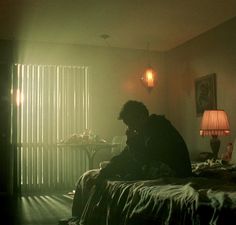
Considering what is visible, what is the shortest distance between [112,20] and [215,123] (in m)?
1.80

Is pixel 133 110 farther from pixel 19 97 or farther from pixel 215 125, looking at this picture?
pixel 19 97

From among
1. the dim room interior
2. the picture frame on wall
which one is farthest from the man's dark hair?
the picture frame on wall

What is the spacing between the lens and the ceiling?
14.2ft

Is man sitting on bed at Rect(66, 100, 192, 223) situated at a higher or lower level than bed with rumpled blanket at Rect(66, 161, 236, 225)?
higher

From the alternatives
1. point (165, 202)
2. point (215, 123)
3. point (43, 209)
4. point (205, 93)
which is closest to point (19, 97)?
point (43, 209)

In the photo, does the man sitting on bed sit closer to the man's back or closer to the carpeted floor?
the man's back

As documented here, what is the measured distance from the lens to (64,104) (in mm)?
6219

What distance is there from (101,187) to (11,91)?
3475 mm

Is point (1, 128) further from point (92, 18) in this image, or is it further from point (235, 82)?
point (235, 82)

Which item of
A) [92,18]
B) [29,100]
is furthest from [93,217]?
[29,100]

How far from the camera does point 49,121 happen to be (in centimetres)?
612

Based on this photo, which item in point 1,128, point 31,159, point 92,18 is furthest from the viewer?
point 31,159

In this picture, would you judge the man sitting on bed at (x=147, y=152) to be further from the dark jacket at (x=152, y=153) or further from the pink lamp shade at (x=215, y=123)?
the pink lamp shade at (x=215, y=123)

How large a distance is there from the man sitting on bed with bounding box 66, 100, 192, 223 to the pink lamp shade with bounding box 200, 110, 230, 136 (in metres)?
2.13
